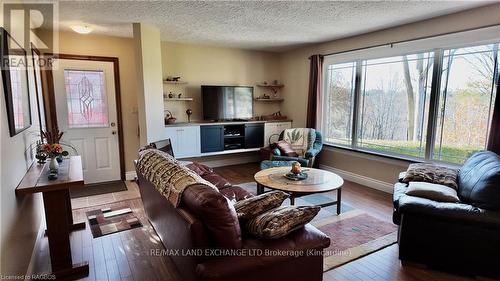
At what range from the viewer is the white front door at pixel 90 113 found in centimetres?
423

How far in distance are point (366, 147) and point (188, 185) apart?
12.1 feet

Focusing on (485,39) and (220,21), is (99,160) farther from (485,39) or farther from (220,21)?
(485,39)

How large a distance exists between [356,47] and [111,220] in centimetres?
427

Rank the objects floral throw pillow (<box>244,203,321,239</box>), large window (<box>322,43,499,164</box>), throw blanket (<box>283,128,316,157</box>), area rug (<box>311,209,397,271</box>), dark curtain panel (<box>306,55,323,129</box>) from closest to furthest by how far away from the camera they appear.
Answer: floral throw pillow (<box>244,203,321,239</box>), area rug (<box>311,209,397,271</box>), large window (<box>322,43,499,164</box>), throw blanket (<box>283,128,316,157</box>), dark curtain panel (<box>306,55,323,129</box>)

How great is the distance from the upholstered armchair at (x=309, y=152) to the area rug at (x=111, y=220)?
2267mm

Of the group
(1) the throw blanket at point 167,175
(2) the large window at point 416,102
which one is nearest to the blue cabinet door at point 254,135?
(2) the large window at point 416,102

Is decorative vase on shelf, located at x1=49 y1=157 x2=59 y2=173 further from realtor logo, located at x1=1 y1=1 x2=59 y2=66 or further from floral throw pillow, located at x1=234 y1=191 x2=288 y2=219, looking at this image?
floral throw pillow, located at x1=234 y1=191 x2=288 y2=219

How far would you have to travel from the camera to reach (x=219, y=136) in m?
5.16

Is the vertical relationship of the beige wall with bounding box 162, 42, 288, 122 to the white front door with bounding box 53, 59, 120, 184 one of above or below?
above

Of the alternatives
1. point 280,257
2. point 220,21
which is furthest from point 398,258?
point 220,21

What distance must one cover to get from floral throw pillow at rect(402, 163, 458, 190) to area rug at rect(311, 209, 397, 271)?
588 mm

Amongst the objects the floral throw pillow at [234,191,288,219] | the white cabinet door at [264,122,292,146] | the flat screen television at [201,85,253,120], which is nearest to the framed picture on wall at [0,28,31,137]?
the floral throw pillow at [234,191,288,219]

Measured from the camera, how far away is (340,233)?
2859 millimetres

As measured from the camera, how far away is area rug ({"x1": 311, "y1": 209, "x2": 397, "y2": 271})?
8.06 feet
